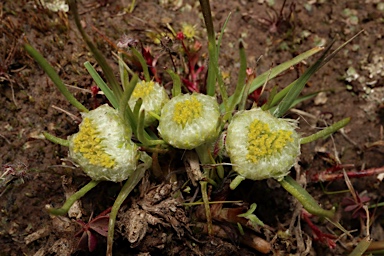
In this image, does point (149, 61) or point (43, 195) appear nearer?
point (43, 195)

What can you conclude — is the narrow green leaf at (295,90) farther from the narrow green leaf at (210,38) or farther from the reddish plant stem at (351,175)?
the reddish plant stem at (351,175)

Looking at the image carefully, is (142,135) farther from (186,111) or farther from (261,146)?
(261,146)

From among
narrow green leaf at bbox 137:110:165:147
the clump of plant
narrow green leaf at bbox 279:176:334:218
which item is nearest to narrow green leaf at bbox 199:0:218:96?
the clump of plant

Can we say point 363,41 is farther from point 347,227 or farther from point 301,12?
point 347,227

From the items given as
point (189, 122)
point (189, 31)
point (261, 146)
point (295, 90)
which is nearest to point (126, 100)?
point (189, 122)

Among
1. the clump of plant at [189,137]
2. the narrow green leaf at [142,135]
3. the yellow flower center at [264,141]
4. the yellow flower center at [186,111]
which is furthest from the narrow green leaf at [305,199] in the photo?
the narrow green leaf at [142,135]

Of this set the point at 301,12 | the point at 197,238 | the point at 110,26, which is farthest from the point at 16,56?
the point at 301,12

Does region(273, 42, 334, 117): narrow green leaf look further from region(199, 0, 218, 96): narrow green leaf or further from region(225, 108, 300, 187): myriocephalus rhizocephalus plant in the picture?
region(199, 0, 218, 96): narrow green leaf
